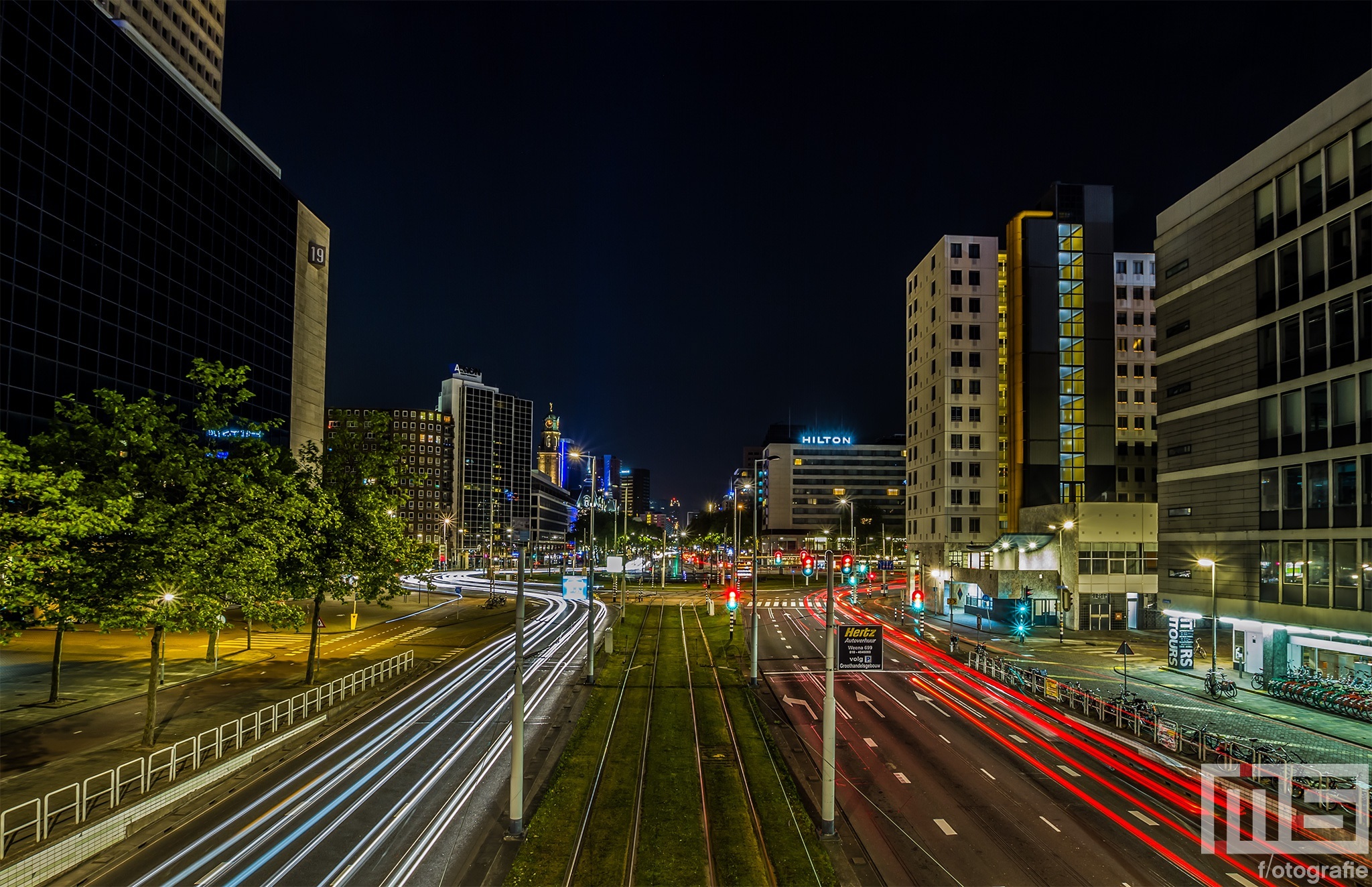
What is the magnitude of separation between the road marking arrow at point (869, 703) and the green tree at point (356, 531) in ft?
69.3

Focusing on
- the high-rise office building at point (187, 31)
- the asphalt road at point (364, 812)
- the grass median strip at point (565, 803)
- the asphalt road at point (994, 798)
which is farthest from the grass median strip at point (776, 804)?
the high-rise office building at point (187, 31)

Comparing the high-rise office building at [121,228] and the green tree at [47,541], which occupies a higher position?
the high-rise office building at [121,228]

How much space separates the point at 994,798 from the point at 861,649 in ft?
18.5

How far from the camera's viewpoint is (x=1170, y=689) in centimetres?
3956

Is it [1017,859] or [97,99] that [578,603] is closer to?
[97,99]

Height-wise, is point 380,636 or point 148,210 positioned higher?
point 148,210

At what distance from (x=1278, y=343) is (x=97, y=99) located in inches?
2939

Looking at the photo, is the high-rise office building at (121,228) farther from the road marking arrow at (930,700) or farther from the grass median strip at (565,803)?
the road marking arrow at (930,700)

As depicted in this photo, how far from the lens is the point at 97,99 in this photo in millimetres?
52531

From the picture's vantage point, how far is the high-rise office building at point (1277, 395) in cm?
3494

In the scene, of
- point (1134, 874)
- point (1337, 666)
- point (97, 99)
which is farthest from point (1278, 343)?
point (97, 99)

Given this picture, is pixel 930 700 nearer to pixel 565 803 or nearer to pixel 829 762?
pixel 829 762

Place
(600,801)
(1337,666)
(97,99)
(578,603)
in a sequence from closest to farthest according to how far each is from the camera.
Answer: (600,801), (1337,666), (97,99), (578,603)

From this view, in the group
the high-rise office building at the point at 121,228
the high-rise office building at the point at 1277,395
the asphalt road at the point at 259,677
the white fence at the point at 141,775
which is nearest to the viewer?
the white fence at the point at 141,775
